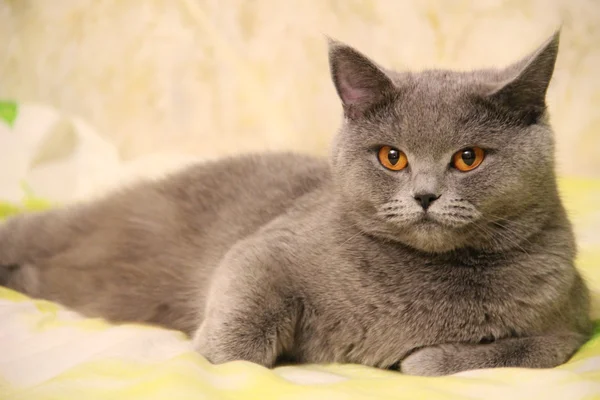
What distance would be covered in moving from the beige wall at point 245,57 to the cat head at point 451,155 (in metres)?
1.14

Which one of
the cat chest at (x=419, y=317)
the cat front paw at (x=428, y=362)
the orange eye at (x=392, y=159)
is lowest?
the cat front paw at (x=428, y=362)

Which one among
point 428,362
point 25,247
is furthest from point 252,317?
point 25,247

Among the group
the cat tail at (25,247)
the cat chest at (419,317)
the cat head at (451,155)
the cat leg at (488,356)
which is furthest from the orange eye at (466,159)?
the cat tail at (25,247)

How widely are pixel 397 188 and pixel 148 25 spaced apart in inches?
72.0

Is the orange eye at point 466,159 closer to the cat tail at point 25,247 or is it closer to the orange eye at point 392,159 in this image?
the orange eye at point 392,159

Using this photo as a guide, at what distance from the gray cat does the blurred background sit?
1049 millimetres

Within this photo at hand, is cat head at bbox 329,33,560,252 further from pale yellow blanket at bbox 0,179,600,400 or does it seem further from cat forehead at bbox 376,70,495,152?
pale yellow blanket at bbox 0,179,600,400

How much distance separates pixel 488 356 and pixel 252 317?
1.41 ft

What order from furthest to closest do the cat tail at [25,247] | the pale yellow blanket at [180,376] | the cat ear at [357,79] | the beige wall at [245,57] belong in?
the beige wall at [245,57]
the cat tail at [25,247]
the cat ear at [357,79]
the pale yellow blanket at [180,376]

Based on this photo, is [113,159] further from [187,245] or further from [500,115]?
[500,115]

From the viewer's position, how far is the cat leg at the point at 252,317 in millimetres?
1171

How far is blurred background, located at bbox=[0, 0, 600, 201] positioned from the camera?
223 centimetres

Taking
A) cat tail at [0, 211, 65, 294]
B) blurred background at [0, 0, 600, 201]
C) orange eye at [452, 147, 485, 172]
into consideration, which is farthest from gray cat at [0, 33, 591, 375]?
blurred background at [0, 0, 600, 201]

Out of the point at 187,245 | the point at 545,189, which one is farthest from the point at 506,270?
the point at 187,245
